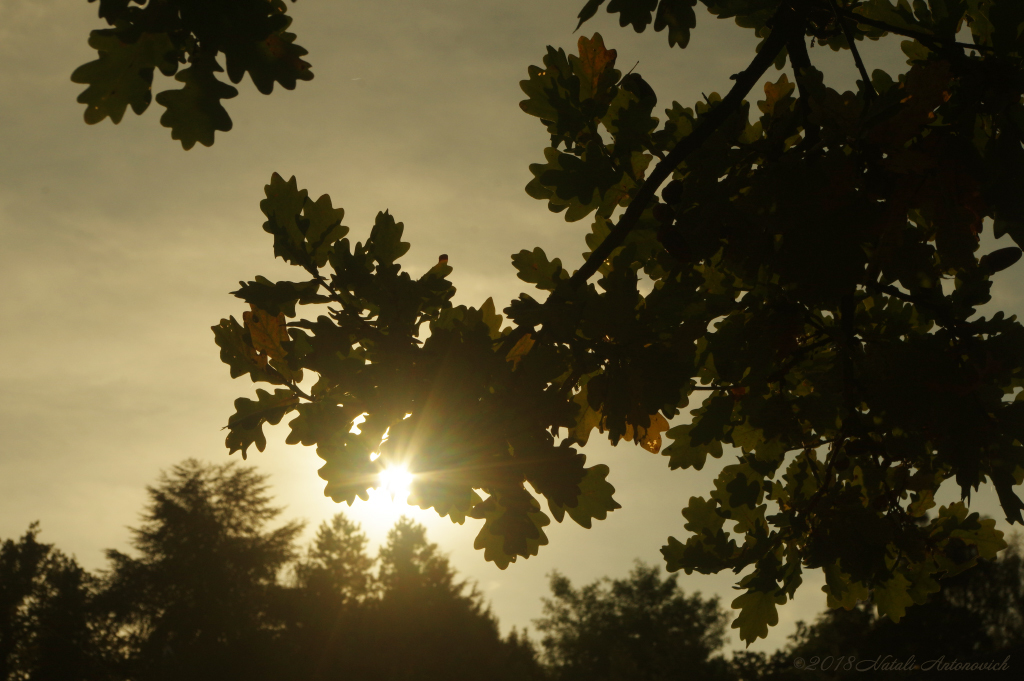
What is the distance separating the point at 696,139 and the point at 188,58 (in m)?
2.15

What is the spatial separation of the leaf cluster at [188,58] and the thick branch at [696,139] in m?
1.40

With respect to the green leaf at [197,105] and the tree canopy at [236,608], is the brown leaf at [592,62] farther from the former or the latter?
the tree canopy at [236,608]

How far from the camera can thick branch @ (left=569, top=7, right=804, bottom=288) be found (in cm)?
298

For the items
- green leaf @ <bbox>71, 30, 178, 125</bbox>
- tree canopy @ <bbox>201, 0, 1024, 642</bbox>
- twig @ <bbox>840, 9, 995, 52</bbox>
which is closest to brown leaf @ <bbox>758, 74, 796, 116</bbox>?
tree canopy @ <bbox>201, 0, 1024, 642</bbox>

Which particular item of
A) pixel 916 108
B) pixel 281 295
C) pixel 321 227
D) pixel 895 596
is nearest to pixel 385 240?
pixel 321 227

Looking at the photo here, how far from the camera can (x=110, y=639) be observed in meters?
41.7

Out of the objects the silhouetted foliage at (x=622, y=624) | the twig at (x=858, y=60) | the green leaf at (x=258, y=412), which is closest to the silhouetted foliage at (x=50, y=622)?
the silhouetted foliage at (x=622, y=624)

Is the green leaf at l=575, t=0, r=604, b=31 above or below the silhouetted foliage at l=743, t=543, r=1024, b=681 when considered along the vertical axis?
above

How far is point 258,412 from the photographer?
3299 mm

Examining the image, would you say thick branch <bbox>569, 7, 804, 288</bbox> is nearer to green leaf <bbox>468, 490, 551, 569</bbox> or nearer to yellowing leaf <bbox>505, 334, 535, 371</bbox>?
yellowing leaf <bbox>505, 334, 535, 371</bbox>

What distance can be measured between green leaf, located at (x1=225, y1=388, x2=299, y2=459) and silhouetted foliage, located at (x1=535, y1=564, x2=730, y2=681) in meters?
46.3

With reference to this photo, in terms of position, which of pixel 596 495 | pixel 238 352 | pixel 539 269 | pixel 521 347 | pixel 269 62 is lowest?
pixel 596 495

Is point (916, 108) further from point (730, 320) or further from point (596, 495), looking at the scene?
point (596, 495)

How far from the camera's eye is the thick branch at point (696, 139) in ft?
9.78
